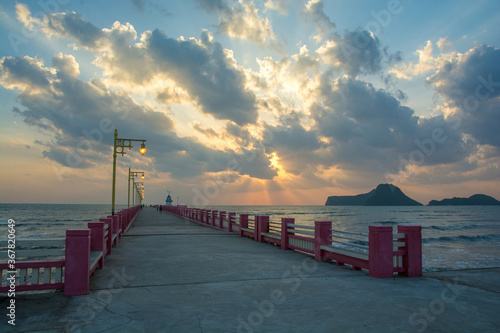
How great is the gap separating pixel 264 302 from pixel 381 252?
3.67 meters

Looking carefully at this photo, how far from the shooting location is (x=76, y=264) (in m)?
6.61

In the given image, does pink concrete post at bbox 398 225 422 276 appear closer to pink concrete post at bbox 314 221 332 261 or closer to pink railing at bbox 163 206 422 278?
pink railing at bbox 163 206 422 278

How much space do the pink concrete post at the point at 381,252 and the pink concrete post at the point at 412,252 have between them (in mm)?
549

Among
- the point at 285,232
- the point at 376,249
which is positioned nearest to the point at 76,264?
the point at 376,249

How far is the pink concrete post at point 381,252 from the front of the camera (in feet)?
27.1

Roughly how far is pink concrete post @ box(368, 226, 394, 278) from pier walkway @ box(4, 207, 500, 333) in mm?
275

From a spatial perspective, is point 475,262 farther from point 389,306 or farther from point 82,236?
point 82,236

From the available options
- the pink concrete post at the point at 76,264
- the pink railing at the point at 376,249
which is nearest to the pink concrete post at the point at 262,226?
the pink railing at the point at 376,249

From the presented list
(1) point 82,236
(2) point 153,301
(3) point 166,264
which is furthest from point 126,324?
(3) point 166,264

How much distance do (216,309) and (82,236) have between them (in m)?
3.12

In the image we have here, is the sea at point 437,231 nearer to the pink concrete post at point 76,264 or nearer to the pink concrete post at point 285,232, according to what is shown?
the pink concrete post at point 285,232

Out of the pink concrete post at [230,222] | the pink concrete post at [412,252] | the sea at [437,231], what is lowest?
the sea at [437,231]

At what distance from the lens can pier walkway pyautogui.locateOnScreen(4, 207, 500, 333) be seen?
4.94 m

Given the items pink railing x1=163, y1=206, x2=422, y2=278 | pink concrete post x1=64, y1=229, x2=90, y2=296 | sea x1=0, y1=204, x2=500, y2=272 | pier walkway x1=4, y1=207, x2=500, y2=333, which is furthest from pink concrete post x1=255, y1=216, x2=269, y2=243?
pink concrete post x1=64, y1=229, x2=90, y2=296
